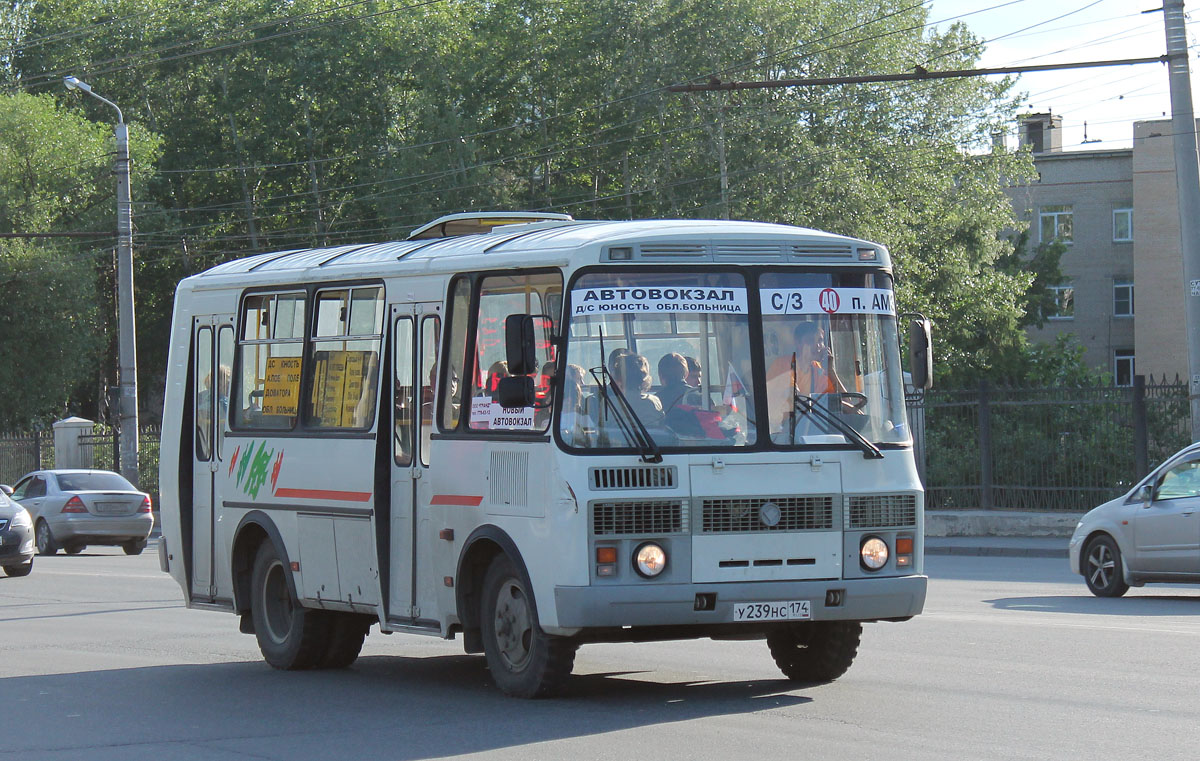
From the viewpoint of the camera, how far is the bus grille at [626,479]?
9.36 metres

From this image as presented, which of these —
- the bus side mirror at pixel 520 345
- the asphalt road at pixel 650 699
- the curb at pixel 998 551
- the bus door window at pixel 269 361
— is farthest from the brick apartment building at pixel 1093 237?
the bus side mirror at pixel 520 345

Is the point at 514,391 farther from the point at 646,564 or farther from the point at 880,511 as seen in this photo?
the point at 880,511

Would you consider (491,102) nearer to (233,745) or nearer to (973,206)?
(973,206)

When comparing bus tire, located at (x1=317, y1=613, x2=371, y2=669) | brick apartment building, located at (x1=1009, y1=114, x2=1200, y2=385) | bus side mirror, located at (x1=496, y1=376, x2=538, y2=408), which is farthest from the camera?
brick apartment building, located at (x1=1009, y1=114, x2=1200, y2=385)

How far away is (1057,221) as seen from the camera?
67.6 meters

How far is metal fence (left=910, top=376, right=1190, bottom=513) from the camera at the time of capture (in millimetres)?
25062

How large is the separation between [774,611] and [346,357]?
3756 millimetres

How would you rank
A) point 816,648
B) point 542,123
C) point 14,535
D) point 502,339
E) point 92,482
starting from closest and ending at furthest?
point 502,339 < point 816,648 < point 14,535 < point 92,482 < point 542,123

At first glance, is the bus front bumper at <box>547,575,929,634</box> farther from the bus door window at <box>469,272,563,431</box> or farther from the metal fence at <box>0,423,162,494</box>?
the metal fence at <box>0,423,162,494</box>

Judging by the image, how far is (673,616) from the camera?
9.32 meters

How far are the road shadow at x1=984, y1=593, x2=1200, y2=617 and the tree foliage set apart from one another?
3082 centimetres

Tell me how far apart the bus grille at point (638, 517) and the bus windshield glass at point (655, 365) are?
0.32 metres

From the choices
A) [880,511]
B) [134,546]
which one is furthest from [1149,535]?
[134,546]

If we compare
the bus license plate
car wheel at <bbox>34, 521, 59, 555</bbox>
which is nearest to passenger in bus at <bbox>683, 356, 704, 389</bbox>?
the bus license plate
